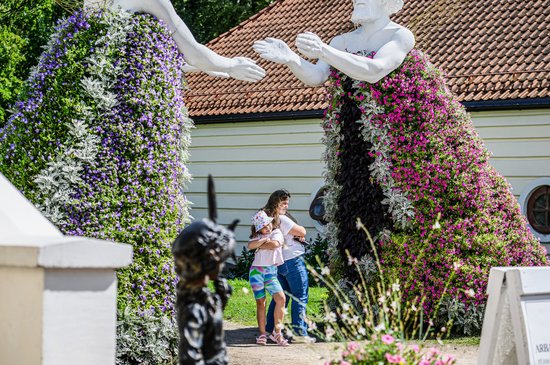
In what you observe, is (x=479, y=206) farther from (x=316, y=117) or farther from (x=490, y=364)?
(x=316, y=117)

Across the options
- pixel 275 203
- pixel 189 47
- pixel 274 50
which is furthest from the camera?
pixel 275 203

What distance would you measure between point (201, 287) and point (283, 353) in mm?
5541

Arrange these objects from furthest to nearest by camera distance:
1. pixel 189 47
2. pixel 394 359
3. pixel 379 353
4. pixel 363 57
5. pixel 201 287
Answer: pixel 363 57, pixel 189 47, pixel 379 353, pixel 394 359, pixel 201 287

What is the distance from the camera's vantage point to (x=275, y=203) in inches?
423

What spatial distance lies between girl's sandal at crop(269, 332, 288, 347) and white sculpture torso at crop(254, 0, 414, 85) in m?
2.80

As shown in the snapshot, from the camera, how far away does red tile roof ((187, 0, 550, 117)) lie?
1670 centimetres

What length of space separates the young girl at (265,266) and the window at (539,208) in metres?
6.94

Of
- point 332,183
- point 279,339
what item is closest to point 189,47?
point 332,183

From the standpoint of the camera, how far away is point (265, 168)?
1997cm

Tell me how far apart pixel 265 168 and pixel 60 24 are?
37.0 feet

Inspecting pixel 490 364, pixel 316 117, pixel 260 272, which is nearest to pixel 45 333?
pixel 490 364

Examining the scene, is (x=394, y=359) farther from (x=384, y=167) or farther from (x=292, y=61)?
(x=292, y=61)

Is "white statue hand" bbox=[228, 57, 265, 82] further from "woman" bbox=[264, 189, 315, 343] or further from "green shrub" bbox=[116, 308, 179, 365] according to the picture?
"green shrub" bbox=[116, 308, 179, 365]

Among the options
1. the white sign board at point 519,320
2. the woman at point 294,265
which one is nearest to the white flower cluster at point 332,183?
the woman at point 294,265
